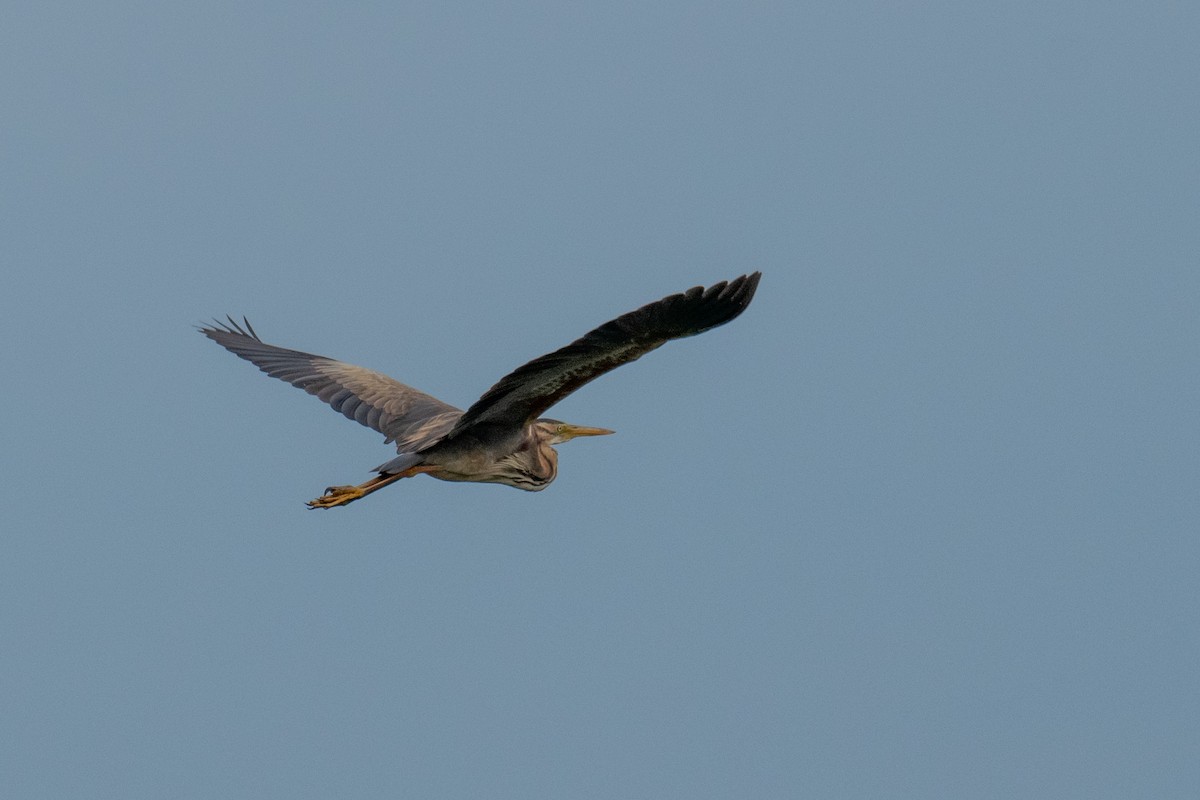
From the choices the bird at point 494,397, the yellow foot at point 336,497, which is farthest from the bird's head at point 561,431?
the yellow foot at point 336,497

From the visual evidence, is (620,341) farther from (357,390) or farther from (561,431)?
(357,390)

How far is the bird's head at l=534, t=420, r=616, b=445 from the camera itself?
1283 cm

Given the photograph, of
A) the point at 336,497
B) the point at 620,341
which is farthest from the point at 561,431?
the point at 620,341

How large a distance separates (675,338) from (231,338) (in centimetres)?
723

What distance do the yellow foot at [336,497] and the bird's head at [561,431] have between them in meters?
1.54

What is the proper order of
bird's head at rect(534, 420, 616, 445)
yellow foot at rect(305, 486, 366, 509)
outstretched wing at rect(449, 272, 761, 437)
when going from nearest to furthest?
outstretched wing at rect(449, 272, 761, 437)
yellow foot at rect(305, 486, 366, 509)
bird's head at rect(534, 420, 616, 445)

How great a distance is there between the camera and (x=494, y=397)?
10938 millimetres

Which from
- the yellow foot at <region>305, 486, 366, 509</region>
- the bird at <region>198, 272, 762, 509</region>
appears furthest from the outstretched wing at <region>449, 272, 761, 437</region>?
the yellow foot at <region>305, 486, 366, 509</region>

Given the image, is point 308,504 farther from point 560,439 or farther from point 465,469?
point 560,439

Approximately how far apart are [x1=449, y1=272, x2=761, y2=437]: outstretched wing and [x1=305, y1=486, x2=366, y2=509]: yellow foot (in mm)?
1139

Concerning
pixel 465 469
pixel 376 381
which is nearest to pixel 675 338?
pixel 465 469

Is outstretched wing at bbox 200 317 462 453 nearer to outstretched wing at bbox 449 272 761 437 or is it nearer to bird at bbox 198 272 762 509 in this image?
bird at bbox 198 272 762 509

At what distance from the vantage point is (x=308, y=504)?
1180 cm

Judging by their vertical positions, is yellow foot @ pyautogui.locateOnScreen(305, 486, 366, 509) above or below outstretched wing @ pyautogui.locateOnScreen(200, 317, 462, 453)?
below
